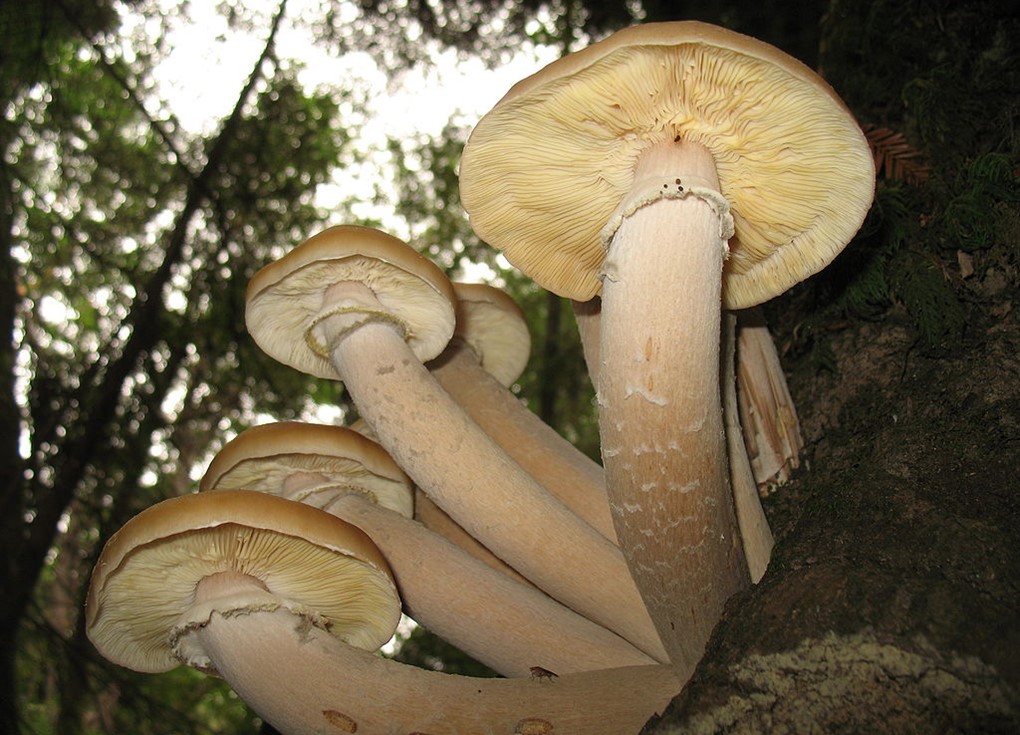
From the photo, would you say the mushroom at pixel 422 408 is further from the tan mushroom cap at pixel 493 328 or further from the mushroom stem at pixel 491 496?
the tan mushroom cap at pixel 493 328

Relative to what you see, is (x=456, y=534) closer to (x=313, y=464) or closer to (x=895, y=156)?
(x=313, y=464)

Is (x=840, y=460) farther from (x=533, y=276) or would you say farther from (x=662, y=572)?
(x=533, y=276)

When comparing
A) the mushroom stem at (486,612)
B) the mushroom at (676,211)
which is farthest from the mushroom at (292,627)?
the mushroom at (676,211)

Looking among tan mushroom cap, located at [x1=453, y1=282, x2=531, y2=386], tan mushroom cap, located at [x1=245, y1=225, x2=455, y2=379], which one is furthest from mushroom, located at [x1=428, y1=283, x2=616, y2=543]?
tan mushroom cap, located at [x1=245, y1=225, x2=455, y2=379]

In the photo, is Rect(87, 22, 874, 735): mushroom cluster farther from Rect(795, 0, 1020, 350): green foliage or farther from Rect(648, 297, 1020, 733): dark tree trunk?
Rect(795, 0, 1020, 350): green foliage

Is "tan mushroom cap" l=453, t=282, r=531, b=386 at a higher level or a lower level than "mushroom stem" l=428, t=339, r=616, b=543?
higher

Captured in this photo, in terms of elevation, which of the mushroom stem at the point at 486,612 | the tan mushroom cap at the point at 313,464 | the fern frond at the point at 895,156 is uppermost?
the fern frond at the point at 895,156

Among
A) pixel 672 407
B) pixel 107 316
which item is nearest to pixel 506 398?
pixel 672 407
